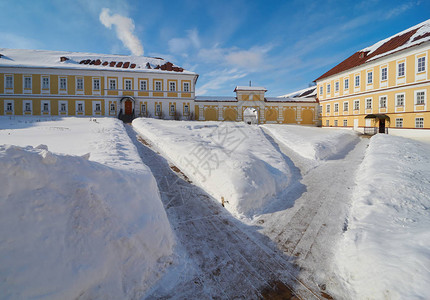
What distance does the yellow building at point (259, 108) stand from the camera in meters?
35.2

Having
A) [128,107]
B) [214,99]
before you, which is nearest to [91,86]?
[128,107]

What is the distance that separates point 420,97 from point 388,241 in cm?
2611

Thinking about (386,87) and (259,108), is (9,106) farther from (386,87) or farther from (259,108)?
(386,87)

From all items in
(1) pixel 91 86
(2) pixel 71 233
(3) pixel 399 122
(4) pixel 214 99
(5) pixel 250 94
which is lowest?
(2) pixel 71 233

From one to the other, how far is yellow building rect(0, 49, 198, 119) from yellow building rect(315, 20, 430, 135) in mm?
21911

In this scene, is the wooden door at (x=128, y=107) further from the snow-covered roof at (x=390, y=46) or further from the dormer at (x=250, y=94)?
the snow-covered roof at (x=390, y=46)

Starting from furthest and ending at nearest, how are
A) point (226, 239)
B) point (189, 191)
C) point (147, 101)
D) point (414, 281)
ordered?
point (147, 101) → point (189, 191) → point (226, 239) → point (414, 281)

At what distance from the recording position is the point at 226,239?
4.83m

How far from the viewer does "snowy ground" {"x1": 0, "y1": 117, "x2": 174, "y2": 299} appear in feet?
8.68

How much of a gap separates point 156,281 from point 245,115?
33.9m

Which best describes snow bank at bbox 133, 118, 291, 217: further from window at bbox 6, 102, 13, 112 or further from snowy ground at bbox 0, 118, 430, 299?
window at bbox 6, 102, 13, 112

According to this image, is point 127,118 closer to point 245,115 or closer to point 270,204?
point 245,115

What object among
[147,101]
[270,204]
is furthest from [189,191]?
[147,101]

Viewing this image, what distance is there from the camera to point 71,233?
10.4 feet
